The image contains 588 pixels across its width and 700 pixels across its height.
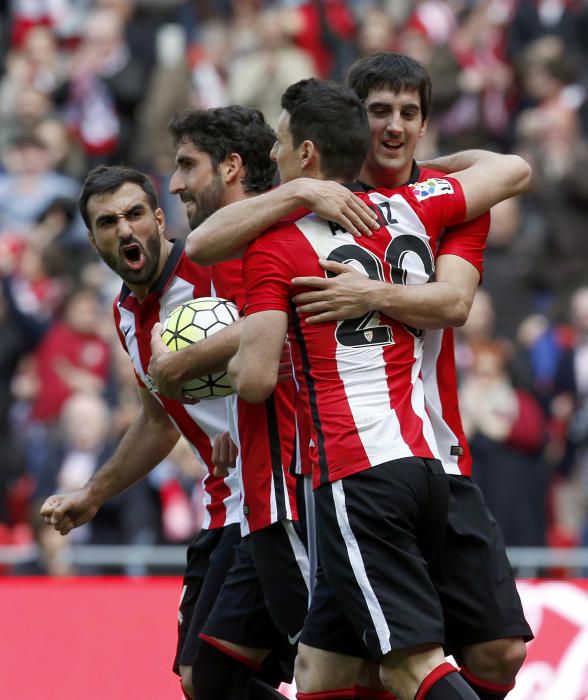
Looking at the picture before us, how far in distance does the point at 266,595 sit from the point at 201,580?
1.92 feet

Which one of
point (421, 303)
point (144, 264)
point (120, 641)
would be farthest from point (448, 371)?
point (120, 641)

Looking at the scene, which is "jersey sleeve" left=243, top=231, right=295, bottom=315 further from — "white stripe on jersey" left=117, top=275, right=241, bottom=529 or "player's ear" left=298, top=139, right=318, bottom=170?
"white stripe on jersey" left=117, top=275, right=241, bottom=529

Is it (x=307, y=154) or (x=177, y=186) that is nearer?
(x=307, y=154)

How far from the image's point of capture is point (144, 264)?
5926 millimetres

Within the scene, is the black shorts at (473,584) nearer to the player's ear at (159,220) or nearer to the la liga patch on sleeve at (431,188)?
the la liga patch on sleeve at (431,188)

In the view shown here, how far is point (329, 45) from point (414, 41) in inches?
47.9

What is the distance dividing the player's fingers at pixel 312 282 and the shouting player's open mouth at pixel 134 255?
1185mm

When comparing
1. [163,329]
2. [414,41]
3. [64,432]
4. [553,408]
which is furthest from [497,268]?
[163,329]

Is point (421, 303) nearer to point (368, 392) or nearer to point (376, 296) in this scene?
point (376, 296)

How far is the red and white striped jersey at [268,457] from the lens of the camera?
216 inches

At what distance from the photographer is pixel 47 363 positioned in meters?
11.6

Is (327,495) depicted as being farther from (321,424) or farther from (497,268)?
(497,268)

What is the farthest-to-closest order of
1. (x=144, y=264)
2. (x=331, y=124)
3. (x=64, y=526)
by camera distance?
(x=64, y=526), (x=144, y=264), (x=331, y=124)

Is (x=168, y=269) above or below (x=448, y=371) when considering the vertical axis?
above
